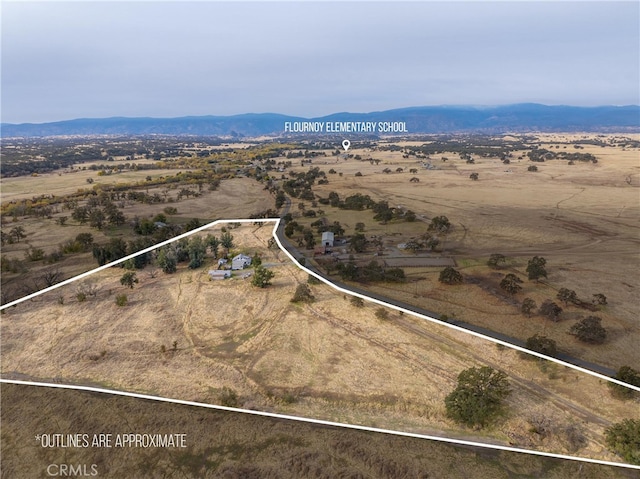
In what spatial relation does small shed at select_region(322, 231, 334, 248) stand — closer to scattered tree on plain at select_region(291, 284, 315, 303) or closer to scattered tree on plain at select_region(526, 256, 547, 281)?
scattered tree on plain at select_region(291, 284, 315, 303)

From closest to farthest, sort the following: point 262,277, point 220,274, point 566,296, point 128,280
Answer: point 128,280 < point 262,277 < point 566,296 < point 220,274

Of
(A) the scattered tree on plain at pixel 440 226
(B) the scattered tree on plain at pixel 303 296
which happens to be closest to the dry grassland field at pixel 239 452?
(B) the scattered tree on plain at pixel 303 296

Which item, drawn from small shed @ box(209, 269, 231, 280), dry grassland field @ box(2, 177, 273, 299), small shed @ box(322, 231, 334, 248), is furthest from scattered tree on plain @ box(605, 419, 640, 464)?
dry grassland field @ box(2, 177, 273, 299)

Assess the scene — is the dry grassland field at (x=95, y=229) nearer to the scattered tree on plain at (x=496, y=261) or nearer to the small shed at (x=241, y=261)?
the small shed at (x=241, y=261)

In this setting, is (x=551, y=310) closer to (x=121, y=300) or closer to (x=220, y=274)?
(x=220, y=274)

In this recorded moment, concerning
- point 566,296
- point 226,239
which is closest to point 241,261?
point 226,239

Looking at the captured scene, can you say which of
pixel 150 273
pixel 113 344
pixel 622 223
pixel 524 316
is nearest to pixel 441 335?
pixel 524 316

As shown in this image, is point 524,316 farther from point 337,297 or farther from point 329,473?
point 329,473
